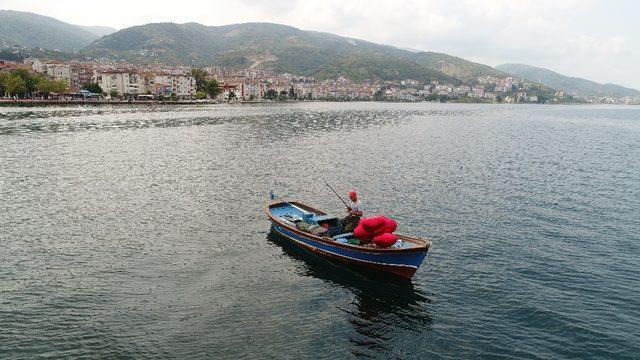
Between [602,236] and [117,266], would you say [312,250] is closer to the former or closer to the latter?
[117,266]

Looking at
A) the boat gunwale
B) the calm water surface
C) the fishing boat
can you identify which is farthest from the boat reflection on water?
the boat gunwale

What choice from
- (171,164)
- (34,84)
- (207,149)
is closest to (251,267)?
(171,164)

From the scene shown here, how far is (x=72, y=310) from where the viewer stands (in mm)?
21578

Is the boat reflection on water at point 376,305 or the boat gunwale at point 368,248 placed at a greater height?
the boat gunwale at point 368,248

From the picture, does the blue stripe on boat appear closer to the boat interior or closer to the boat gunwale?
the boat gunwale

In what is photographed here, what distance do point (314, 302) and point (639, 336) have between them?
15.3 metres

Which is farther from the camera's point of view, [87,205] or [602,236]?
[87,205]

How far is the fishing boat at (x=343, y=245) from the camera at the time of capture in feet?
81.5

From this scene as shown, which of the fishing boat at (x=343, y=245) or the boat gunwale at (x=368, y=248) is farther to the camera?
the fishing boat at (x=343, y=245)

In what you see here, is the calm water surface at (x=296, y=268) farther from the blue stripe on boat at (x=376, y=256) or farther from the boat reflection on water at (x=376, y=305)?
the blue stripe on boat at (x=376, y=256)

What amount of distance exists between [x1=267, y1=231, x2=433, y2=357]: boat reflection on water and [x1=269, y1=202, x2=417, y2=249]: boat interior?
5.30 ft

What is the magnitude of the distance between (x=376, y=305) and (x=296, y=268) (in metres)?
6.49

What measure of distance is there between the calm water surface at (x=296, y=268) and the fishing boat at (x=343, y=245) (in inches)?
38.2

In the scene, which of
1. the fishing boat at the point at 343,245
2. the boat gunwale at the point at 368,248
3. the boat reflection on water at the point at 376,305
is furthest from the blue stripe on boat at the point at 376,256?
the boat reflection on water at the point at 376,305
